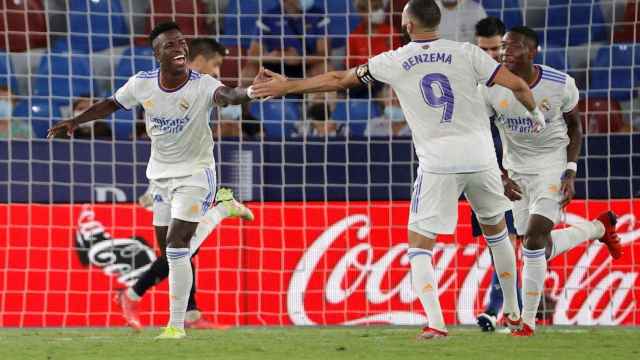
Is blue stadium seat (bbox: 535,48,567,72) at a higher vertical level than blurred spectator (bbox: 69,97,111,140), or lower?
higher

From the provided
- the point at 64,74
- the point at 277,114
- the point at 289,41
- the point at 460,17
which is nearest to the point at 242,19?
the point at 289,41

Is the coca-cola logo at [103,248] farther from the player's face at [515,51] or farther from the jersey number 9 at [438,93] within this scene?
the jersey number 9 at [438,93]

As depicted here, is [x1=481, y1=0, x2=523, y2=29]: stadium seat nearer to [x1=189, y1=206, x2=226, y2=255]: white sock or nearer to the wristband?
[x1=189, y1=206, x2=226, y2=255]: white sock

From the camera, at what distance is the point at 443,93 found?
7.55m

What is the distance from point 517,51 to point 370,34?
4930 mm

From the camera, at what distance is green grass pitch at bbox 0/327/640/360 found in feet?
23.0

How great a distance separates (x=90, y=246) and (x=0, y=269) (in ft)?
2.63

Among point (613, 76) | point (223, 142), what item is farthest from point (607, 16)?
point (223, 142)

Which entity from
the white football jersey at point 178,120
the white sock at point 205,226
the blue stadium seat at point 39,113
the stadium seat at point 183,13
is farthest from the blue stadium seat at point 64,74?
the white football jersey at point 178,120

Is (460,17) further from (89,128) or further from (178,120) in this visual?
(178,120)

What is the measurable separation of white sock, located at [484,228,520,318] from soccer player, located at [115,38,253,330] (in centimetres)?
247

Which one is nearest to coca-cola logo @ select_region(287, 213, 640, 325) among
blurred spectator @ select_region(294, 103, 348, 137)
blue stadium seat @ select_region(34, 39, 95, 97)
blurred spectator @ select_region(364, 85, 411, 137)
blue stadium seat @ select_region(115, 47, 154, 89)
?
blurred spectator @ select_region(294, 103, 348, 137)

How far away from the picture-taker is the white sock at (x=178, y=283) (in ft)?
27.3

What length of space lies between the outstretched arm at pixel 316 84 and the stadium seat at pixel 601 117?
546 centimetres
